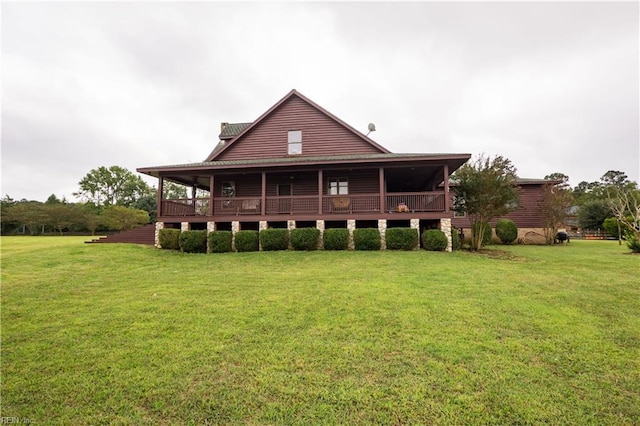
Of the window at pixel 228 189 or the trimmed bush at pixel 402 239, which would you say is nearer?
the trimmed bush at pixel 402 239

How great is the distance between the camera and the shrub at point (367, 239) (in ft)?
40.3

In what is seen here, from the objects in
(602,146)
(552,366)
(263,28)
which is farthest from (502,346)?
(602,146)

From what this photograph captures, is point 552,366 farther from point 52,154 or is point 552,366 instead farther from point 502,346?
point 52,154

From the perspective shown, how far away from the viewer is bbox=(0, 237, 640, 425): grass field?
248 centimetres

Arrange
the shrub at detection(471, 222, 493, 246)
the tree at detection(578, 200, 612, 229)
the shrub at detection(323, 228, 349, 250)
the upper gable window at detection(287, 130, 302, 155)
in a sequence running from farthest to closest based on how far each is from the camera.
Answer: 1. the tree at detection(578, 200, 612, 229)
2. the upper gable window at detection(287, 130, 302, 155)
3. the shrub at detection(471, 222, 493, 246)
4. the shrub at detection(323, 228, 349, 250)

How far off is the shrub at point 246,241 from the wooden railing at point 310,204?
1.97 metres

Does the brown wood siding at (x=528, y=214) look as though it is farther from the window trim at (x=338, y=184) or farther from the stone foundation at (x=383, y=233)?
the stone foundation at (x=383, y=233)

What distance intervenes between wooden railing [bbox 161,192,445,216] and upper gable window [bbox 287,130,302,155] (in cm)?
395

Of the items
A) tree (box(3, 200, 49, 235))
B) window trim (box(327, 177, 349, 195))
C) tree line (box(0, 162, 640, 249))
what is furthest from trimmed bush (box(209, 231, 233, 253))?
tree (box(3, 200, 49, 235))

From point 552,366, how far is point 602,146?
4936 cm

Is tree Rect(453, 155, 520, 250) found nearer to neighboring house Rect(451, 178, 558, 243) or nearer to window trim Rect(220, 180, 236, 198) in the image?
neighboring house Rect(451, 178, 558, 243)

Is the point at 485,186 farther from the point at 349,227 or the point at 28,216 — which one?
the point at 28,216

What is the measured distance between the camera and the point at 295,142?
56.5ft

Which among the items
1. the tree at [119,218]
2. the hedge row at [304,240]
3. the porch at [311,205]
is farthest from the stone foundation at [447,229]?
the tree at [119,218]
